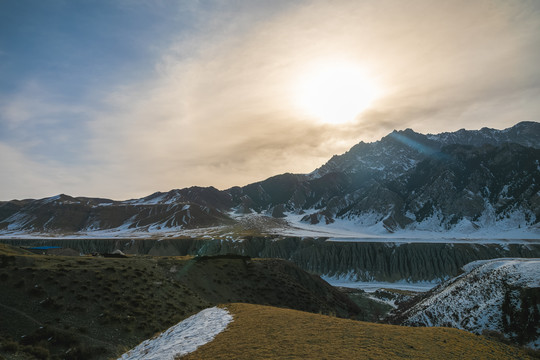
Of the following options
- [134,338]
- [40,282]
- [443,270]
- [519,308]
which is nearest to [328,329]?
[134,338]

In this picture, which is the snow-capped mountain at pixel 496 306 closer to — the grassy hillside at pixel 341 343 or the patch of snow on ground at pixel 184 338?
the grassy hillside at pixel 341 343

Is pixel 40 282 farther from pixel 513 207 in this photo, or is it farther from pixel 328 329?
pixel 513 207

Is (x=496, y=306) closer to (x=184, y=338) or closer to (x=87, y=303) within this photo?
(x=184, y=338)

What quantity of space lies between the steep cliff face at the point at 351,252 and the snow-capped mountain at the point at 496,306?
3505 inches

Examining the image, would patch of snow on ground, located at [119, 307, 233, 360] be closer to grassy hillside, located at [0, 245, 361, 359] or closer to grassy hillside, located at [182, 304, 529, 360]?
grassy hillside, located at [182, 304, 529, 360]

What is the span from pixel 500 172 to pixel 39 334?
23606 cm

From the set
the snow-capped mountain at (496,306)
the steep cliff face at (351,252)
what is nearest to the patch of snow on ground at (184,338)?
the snow-capped mountain at (496,306)

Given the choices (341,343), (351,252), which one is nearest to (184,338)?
(341,343)

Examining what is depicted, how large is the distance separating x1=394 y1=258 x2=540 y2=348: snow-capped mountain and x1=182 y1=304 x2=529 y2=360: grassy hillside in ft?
23.5

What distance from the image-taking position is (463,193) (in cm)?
18900

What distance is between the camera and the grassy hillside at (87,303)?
753 inches

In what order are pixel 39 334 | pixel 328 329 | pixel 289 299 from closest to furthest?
pixel 328 329, pixel 39 334, pixel 289 299

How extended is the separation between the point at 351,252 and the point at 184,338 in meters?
123

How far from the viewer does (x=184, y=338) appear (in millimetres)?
14688
